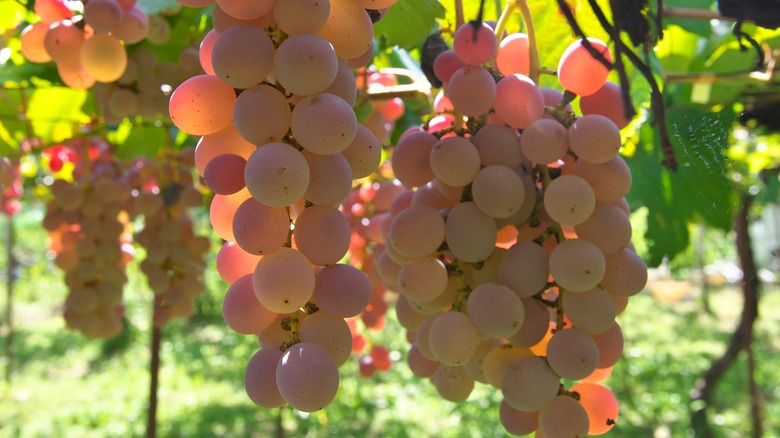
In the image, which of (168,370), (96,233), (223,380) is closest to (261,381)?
(96,233)

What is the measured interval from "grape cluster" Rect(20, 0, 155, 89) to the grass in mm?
1473

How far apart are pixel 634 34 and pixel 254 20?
9.2 inches

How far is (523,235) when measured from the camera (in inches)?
20.4

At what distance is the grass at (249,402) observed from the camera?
2.98 m

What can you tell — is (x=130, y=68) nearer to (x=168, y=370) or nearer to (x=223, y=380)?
(x=223, y=380)

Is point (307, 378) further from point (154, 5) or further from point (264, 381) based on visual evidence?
point (154, 5)

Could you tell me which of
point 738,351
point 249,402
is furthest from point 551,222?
point 249,402

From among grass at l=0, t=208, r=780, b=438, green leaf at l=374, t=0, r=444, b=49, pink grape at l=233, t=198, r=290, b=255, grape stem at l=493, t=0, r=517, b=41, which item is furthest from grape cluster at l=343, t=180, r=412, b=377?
grass at l=0, t=208, r=780, b=438

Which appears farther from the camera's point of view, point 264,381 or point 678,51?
point 678,51

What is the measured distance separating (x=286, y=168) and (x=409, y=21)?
33cm

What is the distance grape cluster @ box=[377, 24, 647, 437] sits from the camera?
469mm

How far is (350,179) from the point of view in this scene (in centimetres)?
40

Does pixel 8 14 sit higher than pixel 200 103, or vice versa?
pixel 200 103

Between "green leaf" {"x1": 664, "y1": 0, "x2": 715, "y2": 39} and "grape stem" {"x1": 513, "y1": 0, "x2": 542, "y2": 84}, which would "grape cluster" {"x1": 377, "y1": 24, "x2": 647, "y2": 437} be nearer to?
"grape stem" {"x1": 513, "y1": 0, "x2": 542, "y2": 84}
